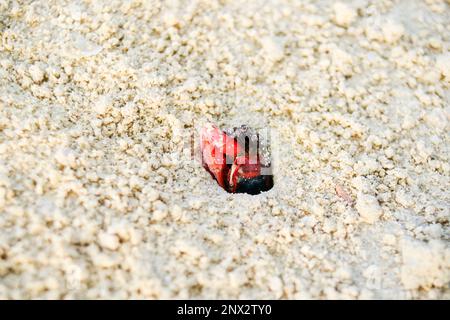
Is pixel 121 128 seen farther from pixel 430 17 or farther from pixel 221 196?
pixel 430 17

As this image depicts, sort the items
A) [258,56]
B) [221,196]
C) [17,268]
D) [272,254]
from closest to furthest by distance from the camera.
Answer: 1. [17,268]
2. [272,254]
3. [221,196]
4. [258,56]

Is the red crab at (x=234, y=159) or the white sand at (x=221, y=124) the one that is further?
the red crab at (x=234, y=159)

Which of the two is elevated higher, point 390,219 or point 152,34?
point 152,34

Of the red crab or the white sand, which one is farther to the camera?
the red crab
